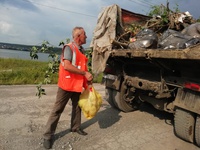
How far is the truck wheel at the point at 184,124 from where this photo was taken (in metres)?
3.69

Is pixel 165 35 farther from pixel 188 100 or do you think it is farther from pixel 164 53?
pixel 188 100

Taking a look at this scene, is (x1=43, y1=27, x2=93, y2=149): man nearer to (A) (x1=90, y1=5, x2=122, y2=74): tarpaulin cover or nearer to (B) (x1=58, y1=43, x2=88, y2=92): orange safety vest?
(B) (x1=58, y1=43, x2=88, y2=92): orange safety vest

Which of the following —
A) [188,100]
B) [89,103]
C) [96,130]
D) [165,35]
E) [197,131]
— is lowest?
[96,130]

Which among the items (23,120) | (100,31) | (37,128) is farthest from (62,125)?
(100,31)

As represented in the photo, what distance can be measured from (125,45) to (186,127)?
5.89 feet

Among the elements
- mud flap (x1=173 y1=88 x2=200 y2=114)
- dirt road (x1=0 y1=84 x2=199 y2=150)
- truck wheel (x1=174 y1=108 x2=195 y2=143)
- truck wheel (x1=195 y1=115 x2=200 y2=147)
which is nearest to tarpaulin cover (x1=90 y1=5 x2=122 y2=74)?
dirt road (x1=0 y1=84 x2=199 y2=150)

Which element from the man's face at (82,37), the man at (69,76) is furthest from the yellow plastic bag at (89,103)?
the man's face at (82,37)

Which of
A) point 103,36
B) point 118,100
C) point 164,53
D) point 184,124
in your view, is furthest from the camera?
point 118,100

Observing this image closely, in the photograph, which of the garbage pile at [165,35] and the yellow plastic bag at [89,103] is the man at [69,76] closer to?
the yellow plastic bag at [89,103]

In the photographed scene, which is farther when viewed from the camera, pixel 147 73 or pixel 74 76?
pixel 147 73

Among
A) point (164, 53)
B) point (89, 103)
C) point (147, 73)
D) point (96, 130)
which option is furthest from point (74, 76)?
point (147, 73)

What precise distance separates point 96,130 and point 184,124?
1488mm

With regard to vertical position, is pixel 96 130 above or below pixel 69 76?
below

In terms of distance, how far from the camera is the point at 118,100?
5.22 meters
